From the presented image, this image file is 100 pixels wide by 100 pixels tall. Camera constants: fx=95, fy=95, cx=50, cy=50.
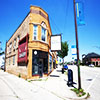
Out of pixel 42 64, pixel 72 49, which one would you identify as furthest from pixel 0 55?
pixel 72 49

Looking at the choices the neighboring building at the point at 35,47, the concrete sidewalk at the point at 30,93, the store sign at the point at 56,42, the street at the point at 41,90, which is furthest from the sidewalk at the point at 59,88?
the store sign at the point at 56,42

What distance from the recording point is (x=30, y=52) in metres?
12.4

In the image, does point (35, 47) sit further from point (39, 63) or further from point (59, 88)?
point (59, 88)

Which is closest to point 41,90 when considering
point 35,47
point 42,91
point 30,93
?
point 42,91

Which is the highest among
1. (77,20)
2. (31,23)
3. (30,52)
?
(31,23)

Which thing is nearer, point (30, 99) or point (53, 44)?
point (30, 99)

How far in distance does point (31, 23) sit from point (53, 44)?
433 centimetres

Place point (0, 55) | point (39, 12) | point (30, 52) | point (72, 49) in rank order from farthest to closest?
point (0, 55)
point (39, 12)
point (30, 52)
point (72, 49)

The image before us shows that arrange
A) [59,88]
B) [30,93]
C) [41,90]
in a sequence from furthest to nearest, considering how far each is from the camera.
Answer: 1. [59,88]
2. [41,90]
3. [30,93]

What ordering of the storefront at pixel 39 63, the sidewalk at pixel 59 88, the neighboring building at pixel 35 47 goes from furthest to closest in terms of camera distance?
the storefront at pixel 39 63
the neighboring building at pixel 35 47
the sidewalk at pixel 59 88

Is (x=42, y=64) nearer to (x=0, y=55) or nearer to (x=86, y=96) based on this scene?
(x=86, y=96)

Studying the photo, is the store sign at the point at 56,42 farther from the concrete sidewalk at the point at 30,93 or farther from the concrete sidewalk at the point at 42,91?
A: the concrete sidewalk at the point at 30,93

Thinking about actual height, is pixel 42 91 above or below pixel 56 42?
below

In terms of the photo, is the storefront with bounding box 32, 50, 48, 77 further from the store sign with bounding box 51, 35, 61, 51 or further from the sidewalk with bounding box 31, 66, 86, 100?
the sidewalk with bounding box 31, 66, 86, 100
